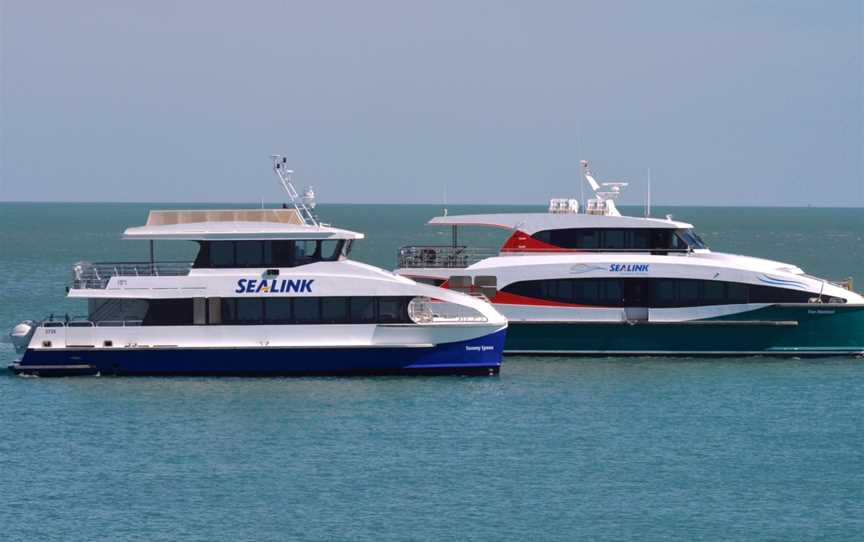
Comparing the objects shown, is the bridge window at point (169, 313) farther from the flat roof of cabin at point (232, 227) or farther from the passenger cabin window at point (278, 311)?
the flat roof of cabin at point (232, 227)

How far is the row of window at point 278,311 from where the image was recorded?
38.0m

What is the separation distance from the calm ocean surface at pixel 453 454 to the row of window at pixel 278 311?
56.5 inches

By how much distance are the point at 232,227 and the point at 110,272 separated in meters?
3.21

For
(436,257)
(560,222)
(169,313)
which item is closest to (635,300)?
(560,222)

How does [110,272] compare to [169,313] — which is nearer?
[169,313]

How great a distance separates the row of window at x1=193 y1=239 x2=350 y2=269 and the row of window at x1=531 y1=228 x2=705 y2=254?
28.3ft

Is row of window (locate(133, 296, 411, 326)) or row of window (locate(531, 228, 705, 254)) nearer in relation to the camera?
row of window (locate(133, 296, 411, 326))

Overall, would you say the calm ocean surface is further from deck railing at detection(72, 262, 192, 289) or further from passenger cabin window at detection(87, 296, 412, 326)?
deck railing at detection(72, 262, 192, 289)

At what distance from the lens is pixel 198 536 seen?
2561cm

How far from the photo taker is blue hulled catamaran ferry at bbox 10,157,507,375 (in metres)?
37.9

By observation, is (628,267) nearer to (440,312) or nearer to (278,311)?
(440,312)

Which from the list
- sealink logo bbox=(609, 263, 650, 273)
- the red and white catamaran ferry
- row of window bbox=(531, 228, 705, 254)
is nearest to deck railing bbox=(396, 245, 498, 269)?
the red and white catamaran ferry

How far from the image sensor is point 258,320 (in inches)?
1501

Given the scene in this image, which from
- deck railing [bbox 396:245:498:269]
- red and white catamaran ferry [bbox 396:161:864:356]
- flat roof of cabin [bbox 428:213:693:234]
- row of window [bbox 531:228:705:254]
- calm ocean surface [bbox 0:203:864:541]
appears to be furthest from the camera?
deck railing [bbox 396:245:498:269]
